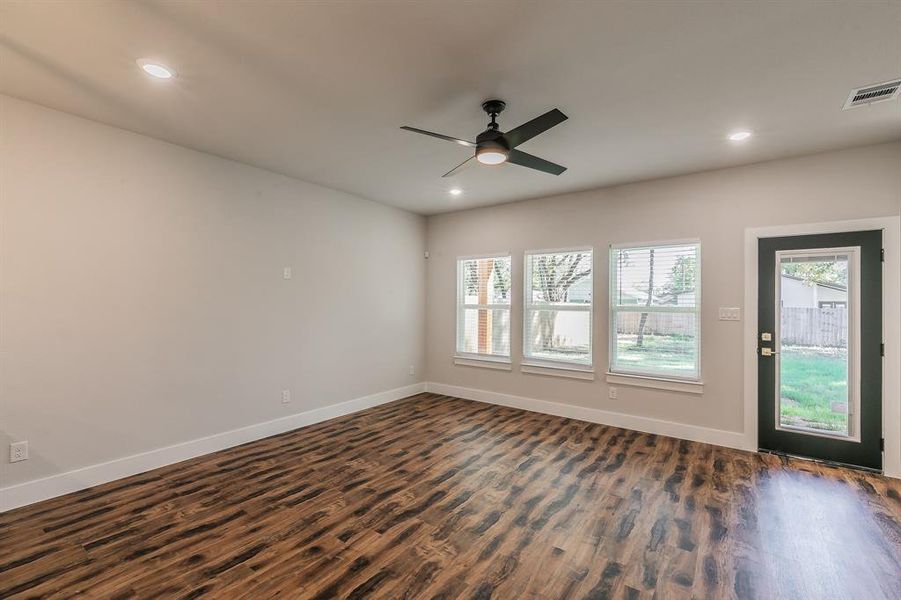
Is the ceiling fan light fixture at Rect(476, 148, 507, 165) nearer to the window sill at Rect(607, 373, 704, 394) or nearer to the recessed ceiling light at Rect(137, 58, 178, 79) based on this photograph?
the recessed ceiling light at Rect(137, 58, 178, 79)

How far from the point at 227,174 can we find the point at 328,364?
94.6 inches

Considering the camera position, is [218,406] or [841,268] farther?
[218,406]

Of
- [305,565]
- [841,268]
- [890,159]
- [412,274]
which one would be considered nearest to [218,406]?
[305,565]

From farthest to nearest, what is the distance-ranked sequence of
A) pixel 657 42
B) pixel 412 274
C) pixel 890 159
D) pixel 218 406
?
1. pixel 412 274
2. pixel 218 406
3. pixel 890 159
4. pixel 657 42

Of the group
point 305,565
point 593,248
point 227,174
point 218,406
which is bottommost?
point 305,565

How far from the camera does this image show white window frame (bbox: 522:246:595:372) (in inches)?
191

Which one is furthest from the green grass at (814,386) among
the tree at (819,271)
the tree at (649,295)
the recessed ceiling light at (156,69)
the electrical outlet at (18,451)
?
the electrical outlet at (18,451)

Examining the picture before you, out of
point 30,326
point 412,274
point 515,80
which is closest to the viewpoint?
point 515,80

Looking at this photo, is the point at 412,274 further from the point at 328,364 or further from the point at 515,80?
the point at 515,80

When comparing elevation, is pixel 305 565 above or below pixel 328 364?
below

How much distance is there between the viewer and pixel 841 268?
3.53 meters

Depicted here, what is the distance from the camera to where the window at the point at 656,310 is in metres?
4.22

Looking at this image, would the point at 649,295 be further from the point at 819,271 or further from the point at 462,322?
the point at 462,322

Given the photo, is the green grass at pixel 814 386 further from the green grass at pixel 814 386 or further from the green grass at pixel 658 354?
the green grass at pixel 658 354
